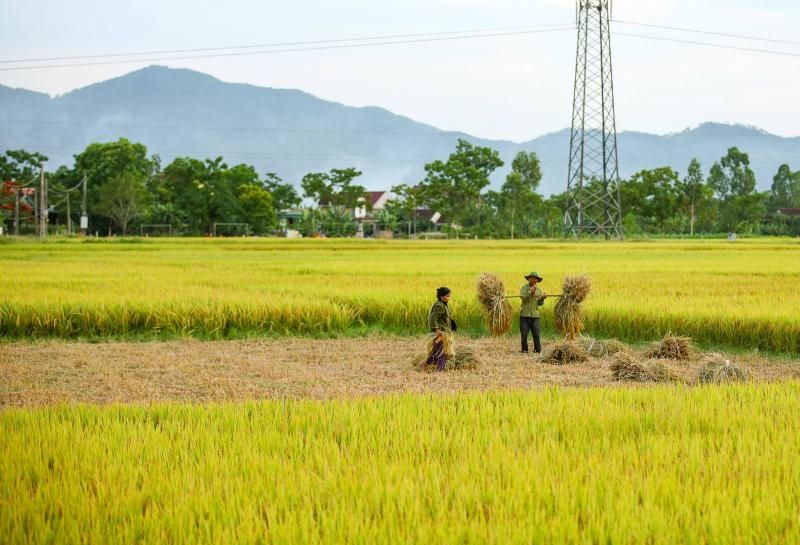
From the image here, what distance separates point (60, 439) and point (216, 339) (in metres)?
7.19

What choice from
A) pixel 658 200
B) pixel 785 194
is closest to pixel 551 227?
pixel 658 200

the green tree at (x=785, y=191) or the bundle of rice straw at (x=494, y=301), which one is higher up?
the green tree at (x=785, y=191)

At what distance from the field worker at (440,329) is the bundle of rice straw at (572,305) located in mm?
2427

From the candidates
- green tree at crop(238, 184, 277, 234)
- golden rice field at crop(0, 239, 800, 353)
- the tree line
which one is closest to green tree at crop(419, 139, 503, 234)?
the tree line

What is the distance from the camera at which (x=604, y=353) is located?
9.96m

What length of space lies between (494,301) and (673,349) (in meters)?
2.35

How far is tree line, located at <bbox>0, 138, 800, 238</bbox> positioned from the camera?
218 ft

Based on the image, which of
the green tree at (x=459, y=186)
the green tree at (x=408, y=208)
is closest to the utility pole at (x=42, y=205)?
the green tree at (x=408, y=208)

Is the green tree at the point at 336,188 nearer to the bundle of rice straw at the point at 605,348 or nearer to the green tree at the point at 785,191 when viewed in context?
the green tree at the point at 785,191

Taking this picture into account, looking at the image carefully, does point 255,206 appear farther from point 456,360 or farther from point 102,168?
point 456,360

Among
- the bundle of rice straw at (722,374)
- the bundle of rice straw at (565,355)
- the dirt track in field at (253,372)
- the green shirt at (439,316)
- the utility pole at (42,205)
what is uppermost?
the utility pole at (42,205)

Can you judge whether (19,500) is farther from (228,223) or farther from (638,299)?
(228,223)

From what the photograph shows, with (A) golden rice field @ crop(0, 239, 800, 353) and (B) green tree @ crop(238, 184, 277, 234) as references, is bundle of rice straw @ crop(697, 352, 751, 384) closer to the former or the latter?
(A) golden rice field @ crop(0, 239, 800, 353)

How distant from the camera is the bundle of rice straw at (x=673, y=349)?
32.0 ft
